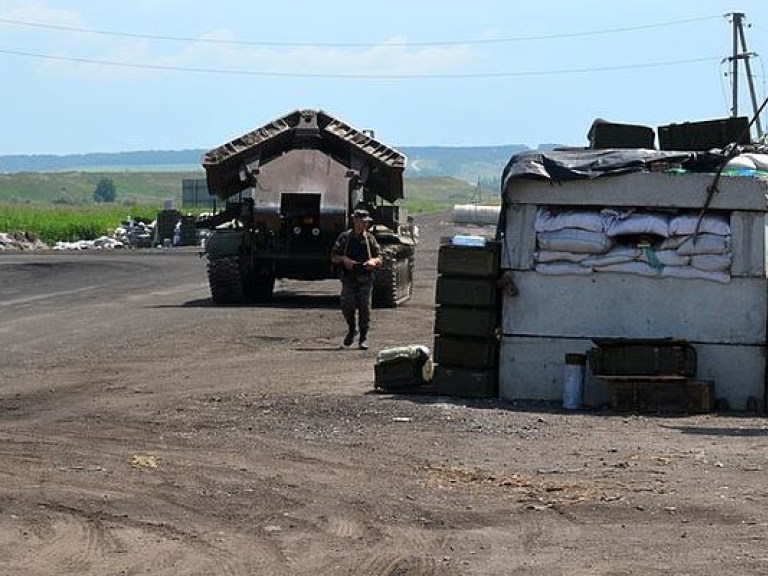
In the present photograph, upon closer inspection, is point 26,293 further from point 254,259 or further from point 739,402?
point 739,402

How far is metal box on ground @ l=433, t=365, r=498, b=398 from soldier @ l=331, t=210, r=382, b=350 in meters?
4.98

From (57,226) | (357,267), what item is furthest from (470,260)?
(57,226)

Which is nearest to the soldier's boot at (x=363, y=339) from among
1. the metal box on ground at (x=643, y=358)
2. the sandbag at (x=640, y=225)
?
the sandbag at (x=640, y=225)

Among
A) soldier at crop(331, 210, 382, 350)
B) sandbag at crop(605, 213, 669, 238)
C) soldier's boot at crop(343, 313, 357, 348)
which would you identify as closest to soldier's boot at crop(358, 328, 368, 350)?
soldier at crop(331, 210, 382, 350)

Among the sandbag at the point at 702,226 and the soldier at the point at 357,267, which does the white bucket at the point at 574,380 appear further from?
the soldier at the point at 357,267

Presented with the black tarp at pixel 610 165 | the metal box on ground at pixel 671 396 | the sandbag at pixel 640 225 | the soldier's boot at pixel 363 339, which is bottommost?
the soldier's boot at pixel 363 339

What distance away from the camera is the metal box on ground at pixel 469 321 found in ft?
53.3

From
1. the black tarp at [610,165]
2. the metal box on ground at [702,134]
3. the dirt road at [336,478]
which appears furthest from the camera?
the metal box on ground at [702,134]

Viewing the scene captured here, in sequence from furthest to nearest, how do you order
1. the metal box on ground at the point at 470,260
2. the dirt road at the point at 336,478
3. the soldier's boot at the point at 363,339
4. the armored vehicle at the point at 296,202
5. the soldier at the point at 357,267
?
the armored vehicle at the point at 296,202 → the soldier's boot at the point at 363,339 → the soldier at the point at 357,267 → the metal box on ground at the point at 470,260 → the dirt road at the point at 336,478

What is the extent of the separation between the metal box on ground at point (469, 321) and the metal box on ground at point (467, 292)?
2.2 inches

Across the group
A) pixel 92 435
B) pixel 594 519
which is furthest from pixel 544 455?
pixel 92 435

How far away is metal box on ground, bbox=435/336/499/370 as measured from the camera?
16250 millimetres

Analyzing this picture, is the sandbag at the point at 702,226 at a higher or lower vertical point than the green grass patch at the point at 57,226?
higher

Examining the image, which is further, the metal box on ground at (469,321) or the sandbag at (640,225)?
the metal box on ground at (469,321)
